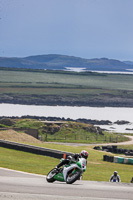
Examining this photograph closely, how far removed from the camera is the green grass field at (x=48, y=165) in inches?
1216

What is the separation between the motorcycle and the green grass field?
35.8 feet

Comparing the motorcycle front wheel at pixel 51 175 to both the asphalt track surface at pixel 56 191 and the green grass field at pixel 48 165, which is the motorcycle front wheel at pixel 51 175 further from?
the green grass field at pixel 48 165

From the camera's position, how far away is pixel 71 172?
706 inches

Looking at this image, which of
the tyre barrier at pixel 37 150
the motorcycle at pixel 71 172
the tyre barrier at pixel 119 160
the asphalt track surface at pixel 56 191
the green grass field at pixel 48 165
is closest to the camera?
the asphalt track surface at pixel 56 191

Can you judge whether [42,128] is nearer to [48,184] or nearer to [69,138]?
[69,138]

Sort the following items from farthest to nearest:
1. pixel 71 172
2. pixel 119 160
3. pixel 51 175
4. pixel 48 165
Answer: pixel 119 160, pixel 48 165, pixel 51 175, pixel 71 172

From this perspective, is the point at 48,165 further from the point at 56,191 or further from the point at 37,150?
the point at 56,191

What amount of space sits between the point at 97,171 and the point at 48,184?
16.5 m

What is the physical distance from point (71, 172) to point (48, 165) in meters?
17.3

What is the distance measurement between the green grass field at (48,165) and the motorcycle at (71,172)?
10901mm

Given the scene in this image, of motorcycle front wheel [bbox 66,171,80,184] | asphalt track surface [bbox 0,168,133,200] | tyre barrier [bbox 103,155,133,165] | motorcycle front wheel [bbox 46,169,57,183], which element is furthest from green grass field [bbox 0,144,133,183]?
motorcycle front wheel [bbox 66,171,80,184]

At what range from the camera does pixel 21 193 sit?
1652 centimetres

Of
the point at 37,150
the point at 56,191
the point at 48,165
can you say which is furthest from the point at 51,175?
the point at 37,150

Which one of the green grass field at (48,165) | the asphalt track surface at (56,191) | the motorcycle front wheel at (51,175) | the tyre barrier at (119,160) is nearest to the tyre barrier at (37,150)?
the green grass field at (48,165)
